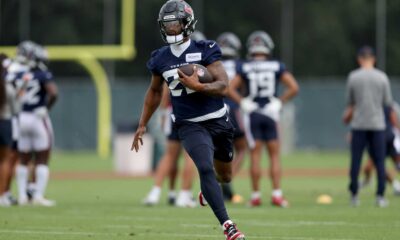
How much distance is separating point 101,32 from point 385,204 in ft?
63.0

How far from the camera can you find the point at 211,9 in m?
36.0

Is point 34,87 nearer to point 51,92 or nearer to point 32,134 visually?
point 51,92

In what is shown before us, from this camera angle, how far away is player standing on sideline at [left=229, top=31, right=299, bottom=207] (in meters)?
14.8

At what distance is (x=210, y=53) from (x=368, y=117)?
4.60 meters

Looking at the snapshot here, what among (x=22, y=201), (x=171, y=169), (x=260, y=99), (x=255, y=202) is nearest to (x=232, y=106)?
(x=260, y=99)

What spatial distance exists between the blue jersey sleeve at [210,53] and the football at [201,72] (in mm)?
146

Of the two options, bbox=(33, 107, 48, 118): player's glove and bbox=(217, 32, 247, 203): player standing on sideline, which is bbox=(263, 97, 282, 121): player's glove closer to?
bbox=(217, 32, 247, 203): player standing on sideline

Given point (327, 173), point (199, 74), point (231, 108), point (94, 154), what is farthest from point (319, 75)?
point (199, 74)

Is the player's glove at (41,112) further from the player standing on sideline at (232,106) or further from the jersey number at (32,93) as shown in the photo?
the player standing on sideline at (232,106)

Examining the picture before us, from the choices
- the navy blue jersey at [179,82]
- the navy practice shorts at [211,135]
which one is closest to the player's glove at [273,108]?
the navy practice shorts at [211,135]

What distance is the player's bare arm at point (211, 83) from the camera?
9.66m

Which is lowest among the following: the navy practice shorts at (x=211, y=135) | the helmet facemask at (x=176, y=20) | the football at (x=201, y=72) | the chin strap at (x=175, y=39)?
the navy practice shorts at (x=211, y=135)

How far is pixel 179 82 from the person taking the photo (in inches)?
395

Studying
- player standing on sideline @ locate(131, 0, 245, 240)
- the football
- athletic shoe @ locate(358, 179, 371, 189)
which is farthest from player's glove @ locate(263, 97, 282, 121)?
the football
